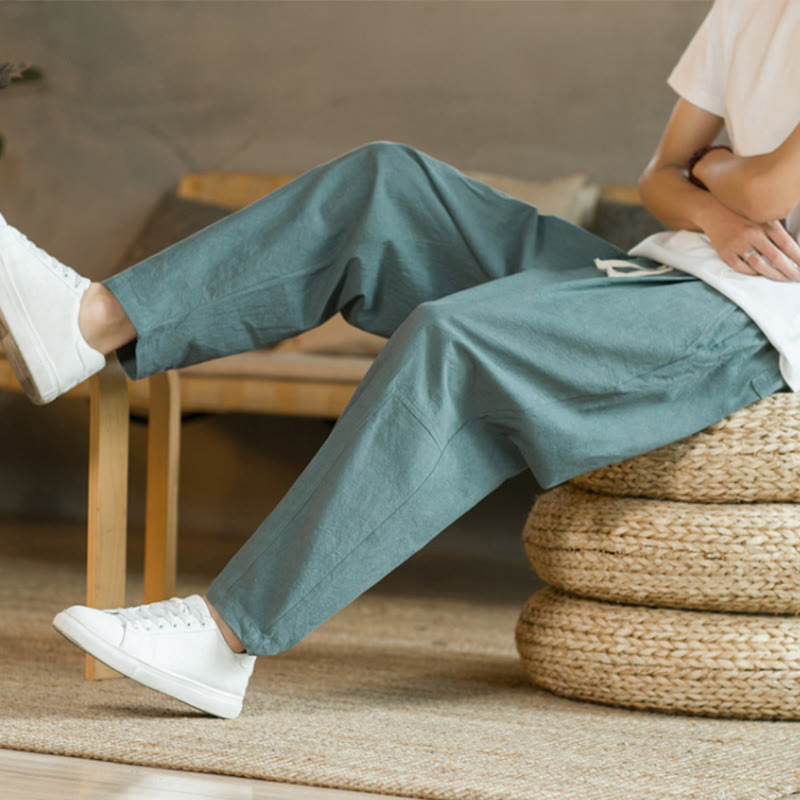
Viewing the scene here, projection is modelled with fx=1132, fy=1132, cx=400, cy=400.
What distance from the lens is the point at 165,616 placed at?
43.1 inches

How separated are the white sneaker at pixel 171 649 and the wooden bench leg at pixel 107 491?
8.9 inches

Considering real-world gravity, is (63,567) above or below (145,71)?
below

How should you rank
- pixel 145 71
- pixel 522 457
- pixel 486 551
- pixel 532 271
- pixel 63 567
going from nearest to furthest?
pixel 522 457 → pixel 532 271 → pixel 63 567 → pixel 486 551 → pixel 145 71

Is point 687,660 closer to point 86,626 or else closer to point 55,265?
point 86,626

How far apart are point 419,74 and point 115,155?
2.81 ft

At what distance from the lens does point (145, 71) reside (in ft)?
10.1

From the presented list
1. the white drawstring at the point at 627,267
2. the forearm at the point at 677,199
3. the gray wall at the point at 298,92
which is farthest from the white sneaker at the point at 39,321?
the gray wall at the point at 298,92

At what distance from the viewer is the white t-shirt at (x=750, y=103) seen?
121 centimetres

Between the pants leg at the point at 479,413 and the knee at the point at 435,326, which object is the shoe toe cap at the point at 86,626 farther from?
the knee at the point at 435,326

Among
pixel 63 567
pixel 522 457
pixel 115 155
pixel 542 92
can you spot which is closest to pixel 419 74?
pixel 542 92

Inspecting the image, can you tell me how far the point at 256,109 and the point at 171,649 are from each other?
2.22 m

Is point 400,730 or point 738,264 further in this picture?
point 738,264

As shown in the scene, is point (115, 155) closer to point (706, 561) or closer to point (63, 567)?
point (63, 567)

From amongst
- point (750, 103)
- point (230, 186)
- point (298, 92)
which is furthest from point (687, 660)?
point (298, 92)
